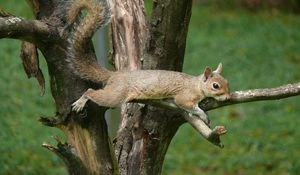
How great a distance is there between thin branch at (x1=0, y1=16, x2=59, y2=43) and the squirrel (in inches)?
5.0

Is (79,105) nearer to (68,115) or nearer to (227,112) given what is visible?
(68,115)

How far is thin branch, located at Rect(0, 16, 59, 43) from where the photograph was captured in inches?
107

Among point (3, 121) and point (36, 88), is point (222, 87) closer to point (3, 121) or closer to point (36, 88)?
point (3, 121)

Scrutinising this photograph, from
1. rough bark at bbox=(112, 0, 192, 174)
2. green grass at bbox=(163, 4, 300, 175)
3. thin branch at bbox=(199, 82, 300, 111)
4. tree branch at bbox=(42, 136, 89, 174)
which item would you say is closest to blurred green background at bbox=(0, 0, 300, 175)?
green grass at bbox=(163, 4, 300, 175)

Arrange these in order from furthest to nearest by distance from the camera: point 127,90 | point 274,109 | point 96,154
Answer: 1. point 274,109
2. point 127,90
3. point 96,154

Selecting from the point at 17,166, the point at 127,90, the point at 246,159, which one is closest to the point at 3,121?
the point at 17,166

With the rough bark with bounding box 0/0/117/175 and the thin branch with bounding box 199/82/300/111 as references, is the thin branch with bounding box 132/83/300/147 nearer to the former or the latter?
the thin branch with bounding box 199/82/300/111

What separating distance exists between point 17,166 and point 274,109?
3.41 meters

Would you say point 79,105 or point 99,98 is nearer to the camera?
point 79,105

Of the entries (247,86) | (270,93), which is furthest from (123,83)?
(247,86)

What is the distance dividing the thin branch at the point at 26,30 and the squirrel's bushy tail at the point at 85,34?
0.12 metres

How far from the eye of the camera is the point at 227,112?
25.5 feet

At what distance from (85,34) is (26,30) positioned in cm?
31

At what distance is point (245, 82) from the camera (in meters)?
8.66
